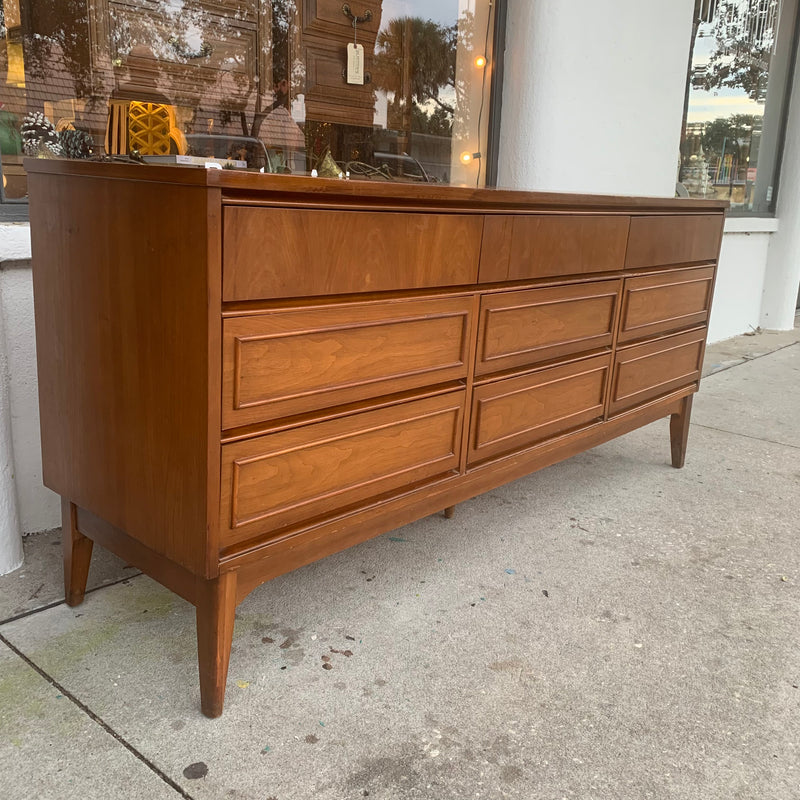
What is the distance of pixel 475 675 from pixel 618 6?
3305 millimetres

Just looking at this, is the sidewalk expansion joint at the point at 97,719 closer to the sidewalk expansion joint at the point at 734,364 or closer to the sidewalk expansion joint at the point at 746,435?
the sidewalk expansion joint at the point at 746,435

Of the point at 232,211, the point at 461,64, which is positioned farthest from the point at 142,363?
the point at 461,64

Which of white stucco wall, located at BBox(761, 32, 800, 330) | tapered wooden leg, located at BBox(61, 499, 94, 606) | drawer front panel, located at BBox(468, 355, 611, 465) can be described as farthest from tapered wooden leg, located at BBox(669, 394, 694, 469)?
white stucco wall, located at BBox(761, 32, 800, 330)

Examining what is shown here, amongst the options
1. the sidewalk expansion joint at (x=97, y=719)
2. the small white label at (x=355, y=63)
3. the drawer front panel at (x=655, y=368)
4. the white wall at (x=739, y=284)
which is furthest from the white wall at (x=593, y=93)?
the sidewalk expansion joint at (x=97, y=719)

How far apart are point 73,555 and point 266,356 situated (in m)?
0.84

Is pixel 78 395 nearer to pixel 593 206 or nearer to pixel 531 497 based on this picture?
pixel 593 206

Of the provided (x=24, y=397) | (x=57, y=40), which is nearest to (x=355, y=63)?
(x=57, y=40)

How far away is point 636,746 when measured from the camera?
156cm

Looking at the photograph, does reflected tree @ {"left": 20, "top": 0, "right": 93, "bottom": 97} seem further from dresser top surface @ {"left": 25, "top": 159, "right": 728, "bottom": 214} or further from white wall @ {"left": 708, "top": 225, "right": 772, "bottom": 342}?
white wall @ {"left": 708, "top": 225, "right": 772, "bottom": 342}

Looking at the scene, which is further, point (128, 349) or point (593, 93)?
point (593, 93)

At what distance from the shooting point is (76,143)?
2342 millimetres

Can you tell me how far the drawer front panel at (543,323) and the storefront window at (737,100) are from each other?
311 centimetres

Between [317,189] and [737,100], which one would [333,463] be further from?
[737,100]

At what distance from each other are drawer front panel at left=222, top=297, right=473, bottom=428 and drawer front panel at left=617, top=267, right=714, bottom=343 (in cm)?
89
